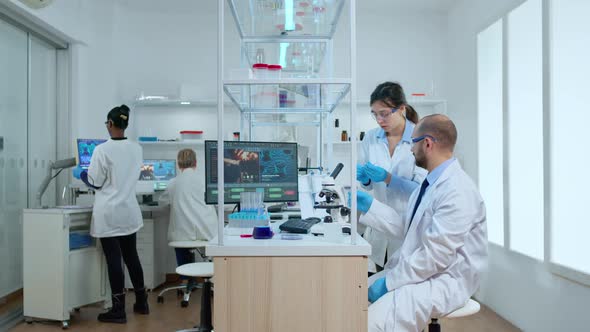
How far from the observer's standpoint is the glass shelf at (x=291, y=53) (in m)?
2.92

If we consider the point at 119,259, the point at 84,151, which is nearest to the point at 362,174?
the point at 119,259

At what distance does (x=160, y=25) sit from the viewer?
207 inches

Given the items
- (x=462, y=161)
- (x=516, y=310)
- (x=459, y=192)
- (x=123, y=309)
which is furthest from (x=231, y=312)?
(x=462, y=161)

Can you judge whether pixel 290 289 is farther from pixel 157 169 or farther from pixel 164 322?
pixel 157 169

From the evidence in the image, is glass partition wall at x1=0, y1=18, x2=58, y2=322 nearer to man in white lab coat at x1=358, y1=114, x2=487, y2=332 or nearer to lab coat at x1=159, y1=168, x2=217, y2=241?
lab coat at x1=159, y1=168, x2=217, y2=241

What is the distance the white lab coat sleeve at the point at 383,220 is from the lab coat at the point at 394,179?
Answer: 0.29 metres

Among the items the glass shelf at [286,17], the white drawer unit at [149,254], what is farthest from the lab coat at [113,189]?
the glass shelf at [286,17]

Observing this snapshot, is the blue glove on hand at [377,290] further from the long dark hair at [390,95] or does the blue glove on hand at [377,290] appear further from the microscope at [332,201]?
the long dark hair at [390,95]

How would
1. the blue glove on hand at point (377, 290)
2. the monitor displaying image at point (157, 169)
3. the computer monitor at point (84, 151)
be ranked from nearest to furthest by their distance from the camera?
1. the blue glove on hand at point (377, 290)
2. the computer monitor at point (84, 151)
3. the monitor displaying image at point (157, 169)

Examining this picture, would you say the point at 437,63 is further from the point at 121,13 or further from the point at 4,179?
the point at 4,179

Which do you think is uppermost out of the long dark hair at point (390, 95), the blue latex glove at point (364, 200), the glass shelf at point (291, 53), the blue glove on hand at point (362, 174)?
the glass shelf at point (291, 53)

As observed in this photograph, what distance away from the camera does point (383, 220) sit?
202cm

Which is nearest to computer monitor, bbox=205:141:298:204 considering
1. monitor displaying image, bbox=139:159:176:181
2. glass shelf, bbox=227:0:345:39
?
glass shelf, bbox=227:0:345:39

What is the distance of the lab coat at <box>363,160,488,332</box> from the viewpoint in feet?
5.36
